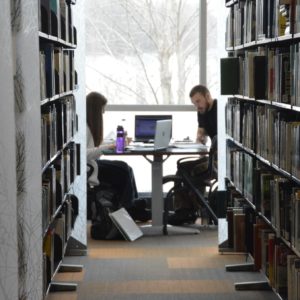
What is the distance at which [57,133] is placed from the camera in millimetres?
5348

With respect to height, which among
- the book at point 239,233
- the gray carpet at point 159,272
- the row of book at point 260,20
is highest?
the row of book at point 260,20

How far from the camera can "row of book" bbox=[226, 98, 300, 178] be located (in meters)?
4.26

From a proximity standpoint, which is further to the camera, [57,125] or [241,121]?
[241,121]

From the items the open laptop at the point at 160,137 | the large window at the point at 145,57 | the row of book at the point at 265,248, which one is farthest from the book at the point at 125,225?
the large window at the point at 145,57

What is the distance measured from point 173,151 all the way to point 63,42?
222 centimetres

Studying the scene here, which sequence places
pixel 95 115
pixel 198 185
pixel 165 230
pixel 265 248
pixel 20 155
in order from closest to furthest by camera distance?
pixel 20 155 → pixel 265 248 → pixel 95 115 → pixel 165 230 → pixel 198 185

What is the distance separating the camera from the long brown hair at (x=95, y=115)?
7.39 m

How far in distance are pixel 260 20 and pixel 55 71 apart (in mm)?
1281

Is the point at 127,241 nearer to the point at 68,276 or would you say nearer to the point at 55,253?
the point at 68,276

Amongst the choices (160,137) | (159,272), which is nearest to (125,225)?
(160,137)

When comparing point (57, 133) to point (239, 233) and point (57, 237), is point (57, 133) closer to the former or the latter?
point (57, 237)

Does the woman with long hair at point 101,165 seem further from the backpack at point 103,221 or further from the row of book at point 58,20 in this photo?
the row of book at point 58,20

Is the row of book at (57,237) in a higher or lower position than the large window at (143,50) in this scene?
lower

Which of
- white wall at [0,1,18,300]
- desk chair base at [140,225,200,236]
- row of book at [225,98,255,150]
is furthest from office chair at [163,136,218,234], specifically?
white wall at [0,1,18,300]
